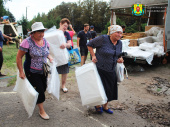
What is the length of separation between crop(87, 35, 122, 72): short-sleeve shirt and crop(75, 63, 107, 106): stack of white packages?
17 centimetres

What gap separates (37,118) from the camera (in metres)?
2.88

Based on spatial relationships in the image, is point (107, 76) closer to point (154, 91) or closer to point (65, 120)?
point (65, 120)

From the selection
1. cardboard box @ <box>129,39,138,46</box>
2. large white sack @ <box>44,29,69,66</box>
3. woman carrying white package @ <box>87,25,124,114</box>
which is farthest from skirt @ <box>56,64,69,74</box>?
cardboard box @ <box>129,39,138,46</box>

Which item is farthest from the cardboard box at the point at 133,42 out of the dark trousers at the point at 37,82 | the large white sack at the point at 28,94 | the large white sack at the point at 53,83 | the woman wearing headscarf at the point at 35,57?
the large white sack at the point at 28,94

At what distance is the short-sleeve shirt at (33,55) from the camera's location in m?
2.50

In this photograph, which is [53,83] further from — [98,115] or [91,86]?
[98,115]

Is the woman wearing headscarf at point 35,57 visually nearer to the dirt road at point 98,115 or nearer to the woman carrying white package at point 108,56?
the dirt road at point 98,115

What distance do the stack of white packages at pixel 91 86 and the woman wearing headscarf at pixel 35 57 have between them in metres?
0.71

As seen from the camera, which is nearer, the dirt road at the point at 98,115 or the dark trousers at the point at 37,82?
the dark trousers at the point at 37,82

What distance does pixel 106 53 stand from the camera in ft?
8.85

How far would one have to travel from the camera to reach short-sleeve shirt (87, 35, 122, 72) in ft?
8.90

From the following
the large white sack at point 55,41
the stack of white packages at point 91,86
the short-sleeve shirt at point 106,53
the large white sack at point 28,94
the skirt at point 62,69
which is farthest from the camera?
the skirt at point 62,69

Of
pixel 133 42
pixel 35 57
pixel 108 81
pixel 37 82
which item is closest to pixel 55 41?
pixel 35 57

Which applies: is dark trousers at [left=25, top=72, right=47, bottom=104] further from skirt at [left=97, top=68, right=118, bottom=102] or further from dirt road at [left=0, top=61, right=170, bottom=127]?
skirt at [left=97, top=68, right=118, bottom=102]
